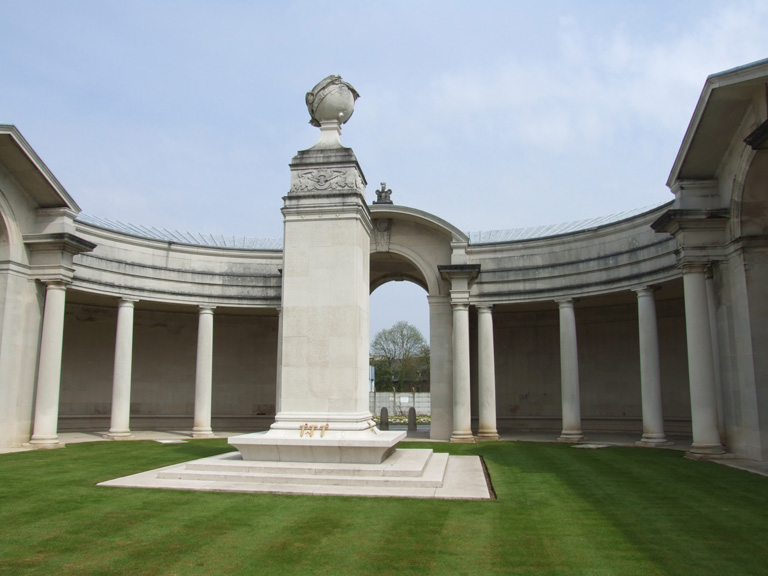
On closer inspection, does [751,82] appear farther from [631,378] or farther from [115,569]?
[631,378]

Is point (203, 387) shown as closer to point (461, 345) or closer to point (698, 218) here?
point (461, 345)

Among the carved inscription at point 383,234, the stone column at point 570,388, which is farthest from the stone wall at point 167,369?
the stone column at point 570,388

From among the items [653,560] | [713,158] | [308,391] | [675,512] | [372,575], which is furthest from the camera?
[713,158]

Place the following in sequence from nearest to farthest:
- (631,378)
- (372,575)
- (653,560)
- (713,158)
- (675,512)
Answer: (372,575) < (653,560) < (675,512) < (713,158) < (631,378)

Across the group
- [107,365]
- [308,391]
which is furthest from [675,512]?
[107,365]

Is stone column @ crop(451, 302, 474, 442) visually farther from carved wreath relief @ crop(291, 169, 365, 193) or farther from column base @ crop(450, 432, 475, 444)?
carved wreath relief @ crop(291, 169, 365, 193)

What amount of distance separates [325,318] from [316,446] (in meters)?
3.43

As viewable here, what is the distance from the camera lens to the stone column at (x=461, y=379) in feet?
99.8

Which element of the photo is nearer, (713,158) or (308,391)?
(308,391)

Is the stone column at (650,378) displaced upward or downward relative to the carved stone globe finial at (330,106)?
downward

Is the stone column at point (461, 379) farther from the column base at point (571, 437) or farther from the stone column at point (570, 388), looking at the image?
the stone column at point (570, 388)

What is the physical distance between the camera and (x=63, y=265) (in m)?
25.2

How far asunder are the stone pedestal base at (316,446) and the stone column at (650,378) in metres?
15.3

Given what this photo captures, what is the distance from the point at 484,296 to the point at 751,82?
16933mm
